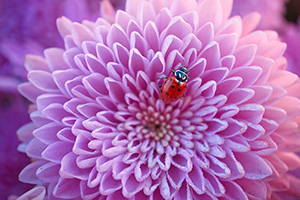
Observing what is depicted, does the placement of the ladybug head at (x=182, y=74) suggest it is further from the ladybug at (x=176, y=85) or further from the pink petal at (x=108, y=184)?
the pink petal at (x=108, y=184)

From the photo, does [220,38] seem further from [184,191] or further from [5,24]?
[5,24]

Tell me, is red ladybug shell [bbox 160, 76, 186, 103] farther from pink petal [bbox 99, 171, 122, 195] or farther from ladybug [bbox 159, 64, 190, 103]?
pink petal [bbox 99, 171, 122, 195]

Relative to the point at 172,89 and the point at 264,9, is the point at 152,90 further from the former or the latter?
the point at 264,9

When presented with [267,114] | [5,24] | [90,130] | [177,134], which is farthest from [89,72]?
[5,24]

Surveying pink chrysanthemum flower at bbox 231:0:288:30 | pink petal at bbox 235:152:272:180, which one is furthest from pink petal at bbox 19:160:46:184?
pink chrysanthemum flower at bbox 231:0:288:30

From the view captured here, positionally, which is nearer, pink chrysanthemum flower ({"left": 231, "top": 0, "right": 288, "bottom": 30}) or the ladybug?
the ladybug

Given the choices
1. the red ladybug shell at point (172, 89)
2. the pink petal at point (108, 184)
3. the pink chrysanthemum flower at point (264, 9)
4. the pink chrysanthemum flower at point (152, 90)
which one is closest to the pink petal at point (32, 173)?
the pink chrysanthemum flower at point (152, 90)

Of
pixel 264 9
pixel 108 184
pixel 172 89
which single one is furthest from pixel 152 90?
pixel 264 9
